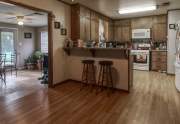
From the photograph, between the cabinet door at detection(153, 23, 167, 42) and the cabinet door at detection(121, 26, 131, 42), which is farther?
the cabinet door at detection(121, 26, 131, 42)

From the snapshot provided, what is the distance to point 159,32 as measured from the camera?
6.84m

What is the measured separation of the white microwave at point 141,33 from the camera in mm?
6914

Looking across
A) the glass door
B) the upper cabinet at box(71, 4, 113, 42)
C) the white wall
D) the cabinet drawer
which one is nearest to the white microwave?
the white wall

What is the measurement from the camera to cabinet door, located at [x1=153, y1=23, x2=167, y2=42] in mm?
6743

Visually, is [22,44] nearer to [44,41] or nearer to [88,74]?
[44,41]

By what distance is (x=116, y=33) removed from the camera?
315 inches

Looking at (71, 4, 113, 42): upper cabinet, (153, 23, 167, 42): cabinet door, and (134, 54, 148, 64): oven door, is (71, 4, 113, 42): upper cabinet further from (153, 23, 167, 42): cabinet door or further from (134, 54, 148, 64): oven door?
(153, 23, 167, 42): cabinet door

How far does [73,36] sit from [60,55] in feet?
2.69

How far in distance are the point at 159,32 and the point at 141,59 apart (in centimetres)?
147

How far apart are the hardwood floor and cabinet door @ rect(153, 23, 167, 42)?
3432mm

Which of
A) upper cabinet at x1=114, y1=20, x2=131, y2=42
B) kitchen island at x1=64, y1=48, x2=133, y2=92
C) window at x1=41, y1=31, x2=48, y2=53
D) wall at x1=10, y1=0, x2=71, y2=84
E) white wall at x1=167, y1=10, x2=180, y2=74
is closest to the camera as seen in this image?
kitchen island at x1=64, y1=48, x2=133, y2=92

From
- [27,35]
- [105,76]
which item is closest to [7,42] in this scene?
[27,35]

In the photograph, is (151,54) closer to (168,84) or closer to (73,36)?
(168,84)

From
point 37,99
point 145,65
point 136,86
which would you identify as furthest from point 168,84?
point 37,99
